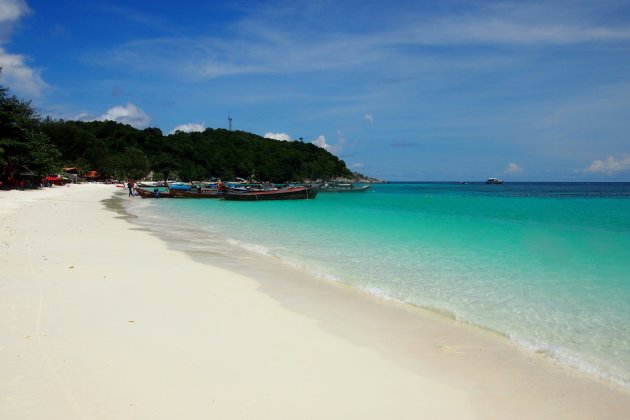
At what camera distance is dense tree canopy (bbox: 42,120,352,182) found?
87.3 m

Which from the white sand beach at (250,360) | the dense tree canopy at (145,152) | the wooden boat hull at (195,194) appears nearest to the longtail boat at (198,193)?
the wooden boat hull at (195,194)

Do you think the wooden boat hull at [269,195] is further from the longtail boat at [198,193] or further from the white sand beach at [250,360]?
the white sand beach at [250,360]

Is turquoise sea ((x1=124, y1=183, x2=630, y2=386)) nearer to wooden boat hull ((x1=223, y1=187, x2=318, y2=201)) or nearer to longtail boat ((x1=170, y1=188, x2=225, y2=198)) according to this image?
wooden boat hull ((x1=223, y1=187, x2=318, y2=201))

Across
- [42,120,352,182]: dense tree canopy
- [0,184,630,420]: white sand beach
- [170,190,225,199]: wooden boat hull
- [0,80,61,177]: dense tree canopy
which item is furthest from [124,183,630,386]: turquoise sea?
[42,120,352,182]: dense tree canopy

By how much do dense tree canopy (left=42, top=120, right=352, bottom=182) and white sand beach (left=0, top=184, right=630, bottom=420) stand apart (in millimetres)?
82630

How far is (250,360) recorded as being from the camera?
443 cm

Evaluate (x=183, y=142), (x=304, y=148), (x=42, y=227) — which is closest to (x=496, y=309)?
(x=42, y=227)

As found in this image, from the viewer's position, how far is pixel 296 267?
1041 centimetres

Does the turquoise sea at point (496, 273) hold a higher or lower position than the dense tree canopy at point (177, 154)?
lower

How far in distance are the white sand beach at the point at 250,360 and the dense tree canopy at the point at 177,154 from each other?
271 ft

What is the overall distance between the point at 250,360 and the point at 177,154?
11666cm

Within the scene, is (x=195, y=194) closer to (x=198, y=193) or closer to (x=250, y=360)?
(x=198, y=193)

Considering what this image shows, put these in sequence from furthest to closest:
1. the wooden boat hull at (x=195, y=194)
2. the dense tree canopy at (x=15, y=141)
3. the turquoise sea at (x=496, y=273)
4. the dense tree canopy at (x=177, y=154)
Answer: the dense tree canopy at (x=177, y=154)
the wooden boat hull at (x=195, y=194)
the dense tree canopy at (x=15, y=141)
the turquoise sea at (x=496, y=273)

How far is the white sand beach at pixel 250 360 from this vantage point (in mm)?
3539
